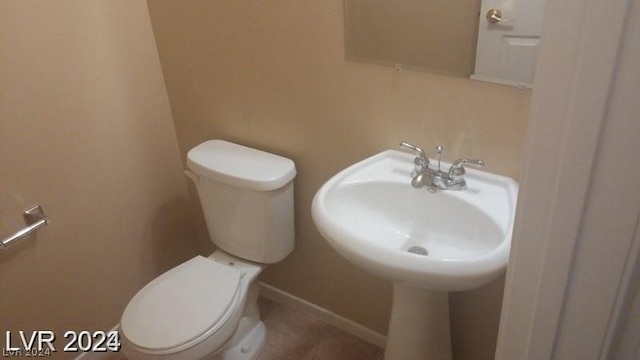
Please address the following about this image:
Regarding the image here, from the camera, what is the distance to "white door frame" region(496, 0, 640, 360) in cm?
40

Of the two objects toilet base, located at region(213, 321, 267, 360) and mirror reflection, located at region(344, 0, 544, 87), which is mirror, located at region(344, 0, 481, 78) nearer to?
mirror reflection, located at region(344, 0, 544, 87)

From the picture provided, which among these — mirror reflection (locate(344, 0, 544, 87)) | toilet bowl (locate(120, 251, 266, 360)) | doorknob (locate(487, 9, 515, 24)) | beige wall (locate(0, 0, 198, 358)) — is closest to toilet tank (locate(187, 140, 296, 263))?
toilet bowl (locate(120, 251, 266, 360))

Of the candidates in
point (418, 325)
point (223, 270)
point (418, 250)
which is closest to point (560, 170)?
point (418, 250)

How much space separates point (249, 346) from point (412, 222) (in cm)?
92

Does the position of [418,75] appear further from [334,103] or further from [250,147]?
[250,147]

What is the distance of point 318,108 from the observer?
1511mm

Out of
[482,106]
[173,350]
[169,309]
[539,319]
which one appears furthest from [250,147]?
[539,319]

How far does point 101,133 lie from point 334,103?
2.77 ft

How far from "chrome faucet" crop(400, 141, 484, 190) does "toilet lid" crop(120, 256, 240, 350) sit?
73 centimetres

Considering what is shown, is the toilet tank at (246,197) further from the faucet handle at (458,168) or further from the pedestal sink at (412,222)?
the faucet handle at (458,168)

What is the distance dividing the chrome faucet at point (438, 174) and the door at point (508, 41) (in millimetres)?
230

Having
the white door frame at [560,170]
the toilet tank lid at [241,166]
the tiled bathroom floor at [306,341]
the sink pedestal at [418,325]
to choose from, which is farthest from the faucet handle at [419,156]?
the tiled bathroom floor at [306,341]

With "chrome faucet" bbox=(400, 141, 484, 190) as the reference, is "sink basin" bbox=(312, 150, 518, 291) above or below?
below

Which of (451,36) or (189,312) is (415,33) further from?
(189,312)
